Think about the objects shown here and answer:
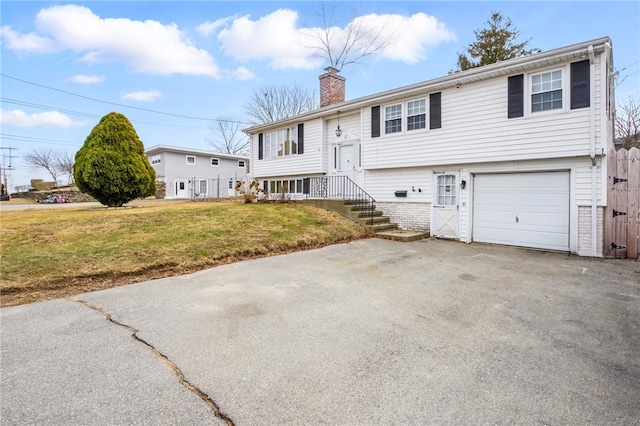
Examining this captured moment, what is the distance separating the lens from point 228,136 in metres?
42.3

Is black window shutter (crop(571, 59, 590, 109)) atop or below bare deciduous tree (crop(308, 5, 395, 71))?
below

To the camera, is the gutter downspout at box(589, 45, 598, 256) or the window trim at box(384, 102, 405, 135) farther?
the window trim at box(384, 102, 405, 135)

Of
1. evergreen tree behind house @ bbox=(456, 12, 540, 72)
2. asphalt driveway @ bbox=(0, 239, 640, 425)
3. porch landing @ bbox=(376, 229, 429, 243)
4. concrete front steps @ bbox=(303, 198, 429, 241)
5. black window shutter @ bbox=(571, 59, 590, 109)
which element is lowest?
asphalt driveway @ bbox=(0, 239, 640, 425)

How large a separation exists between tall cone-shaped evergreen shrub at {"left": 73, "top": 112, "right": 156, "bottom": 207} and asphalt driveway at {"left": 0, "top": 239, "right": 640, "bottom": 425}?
Result: 9382 mm

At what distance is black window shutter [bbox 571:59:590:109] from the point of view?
8.03 meters

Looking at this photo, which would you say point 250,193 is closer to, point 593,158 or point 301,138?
point 301,138

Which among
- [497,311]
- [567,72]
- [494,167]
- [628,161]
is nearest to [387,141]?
[494,167]

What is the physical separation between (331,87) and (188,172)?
66.3 feet

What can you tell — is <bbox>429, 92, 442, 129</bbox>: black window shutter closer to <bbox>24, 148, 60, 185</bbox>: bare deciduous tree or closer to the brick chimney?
the brick chimney

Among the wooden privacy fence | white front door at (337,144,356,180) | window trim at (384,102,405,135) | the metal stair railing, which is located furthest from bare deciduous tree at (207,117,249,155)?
the wooden privacy fence

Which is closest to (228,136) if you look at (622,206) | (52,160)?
(52,160)

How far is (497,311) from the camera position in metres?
4.28

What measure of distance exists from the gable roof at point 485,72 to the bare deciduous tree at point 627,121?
41.3 feet

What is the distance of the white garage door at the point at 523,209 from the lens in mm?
8828
